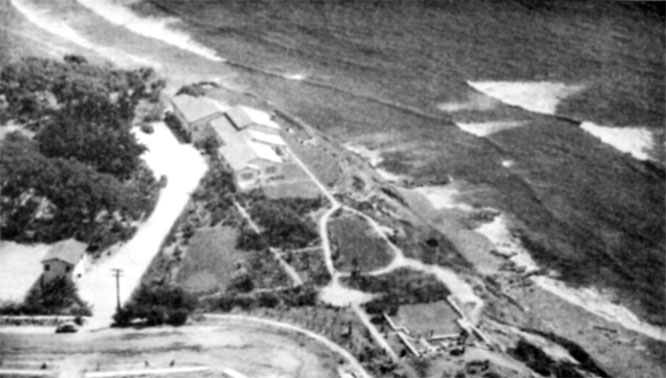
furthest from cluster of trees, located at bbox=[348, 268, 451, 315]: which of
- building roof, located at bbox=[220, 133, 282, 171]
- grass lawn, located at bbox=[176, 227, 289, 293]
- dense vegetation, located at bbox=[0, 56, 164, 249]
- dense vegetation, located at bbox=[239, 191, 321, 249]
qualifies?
dense vegetation, located at bbox=[0, 56, 164, 249]

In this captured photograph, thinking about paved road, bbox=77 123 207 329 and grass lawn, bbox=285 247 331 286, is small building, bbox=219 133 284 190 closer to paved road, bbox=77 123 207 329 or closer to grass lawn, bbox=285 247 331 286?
paved road, bbox=77 123 207 329

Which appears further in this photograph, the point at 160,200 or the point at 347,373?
the point at 160,200

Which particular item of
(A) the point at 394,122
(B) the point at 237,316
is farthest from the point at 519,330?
(A) the point at 394,122

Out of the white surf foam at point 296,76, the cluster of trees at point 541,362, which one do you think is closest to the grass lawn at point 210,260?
the cluster of trees at point 541,362

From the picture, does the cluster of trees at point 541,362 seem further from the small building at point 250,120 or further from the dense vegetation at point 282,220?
the small building at point 250,120

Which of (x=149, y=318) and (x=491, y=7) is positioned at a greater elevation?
(x=491, y=7)

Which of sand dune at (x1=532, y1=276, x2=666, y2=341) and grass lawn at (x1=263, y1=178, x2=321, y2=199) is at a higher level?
grass lawn at (x1=263, y1=178, x2=321, y2=199)

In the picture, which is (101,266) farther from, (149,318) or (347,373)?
(347,373)
